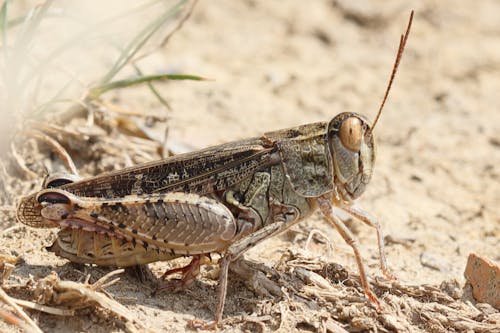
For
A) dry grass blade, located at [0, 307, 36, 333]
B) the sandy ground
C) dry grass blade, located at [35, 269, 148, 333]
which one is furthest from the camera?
the sandy ground

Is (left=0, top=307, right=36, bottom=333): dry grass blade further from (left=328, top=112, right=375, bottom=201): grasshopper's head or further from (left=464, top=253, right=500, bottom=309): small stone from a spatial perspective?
(left=464, top=253, right=500, bottom=309): small stone

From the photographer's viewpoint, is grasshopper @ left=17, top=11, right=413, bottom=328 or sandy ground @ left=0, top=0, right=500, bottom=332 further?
sandy ground @ left=0, top=0, right=500, bottom=332

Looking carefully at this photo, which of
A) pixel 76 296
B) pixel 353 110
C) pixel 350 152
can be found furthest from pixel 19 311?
pixel 353 110

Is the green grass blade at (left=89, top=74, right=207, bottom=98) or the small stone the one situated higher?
the green grass blade at (left=89, top=74, right=207, bottom=98)

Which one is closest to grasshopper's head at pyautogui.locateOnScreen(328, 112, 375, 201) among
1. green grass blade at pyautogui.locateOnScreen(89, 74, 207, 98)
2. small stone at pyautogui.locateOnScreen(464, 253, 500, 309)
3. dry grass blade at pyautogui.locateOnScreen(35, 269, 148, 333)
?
small stone at pyautogui.locateOnScreen(464, 253, 500, 309)

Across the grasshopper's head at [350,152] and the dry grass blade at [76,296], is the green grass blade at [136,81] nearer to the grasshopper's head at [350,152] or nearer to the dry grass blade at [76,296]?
the grasshopper's head at [350,152]

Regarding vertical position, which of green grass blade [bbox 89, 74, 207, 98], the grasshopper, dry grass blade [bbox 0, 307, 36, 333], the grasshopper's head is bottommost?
dry grass blade [bbox 0, 307, 36, 333]

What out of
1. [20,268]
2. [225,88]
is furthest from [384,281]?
[225,88]

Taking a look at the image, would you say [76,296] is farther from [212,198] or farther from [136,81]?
[136,81]
